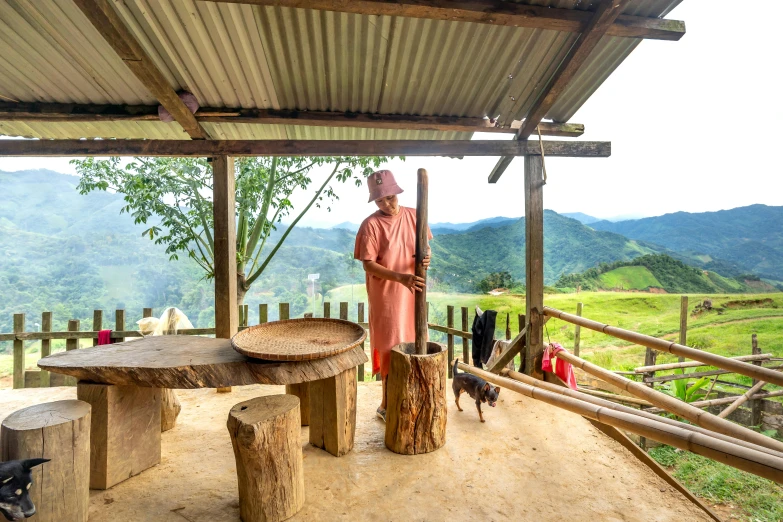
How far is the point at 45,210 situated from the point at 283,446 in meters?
18.6

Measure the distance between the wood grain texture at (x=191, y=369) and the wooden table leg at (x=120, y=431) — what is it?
0.10 m

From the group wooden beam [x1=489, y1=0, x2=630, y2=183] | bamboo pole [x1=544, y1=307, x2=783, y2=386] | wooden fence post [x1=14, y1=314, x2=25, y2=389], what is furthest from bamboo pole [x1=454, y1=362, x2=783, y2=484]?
wooden fence post [x1=14, y1=314, x2=25, y2=389]

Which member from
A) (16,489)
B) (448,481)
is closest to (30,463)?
(16,489)

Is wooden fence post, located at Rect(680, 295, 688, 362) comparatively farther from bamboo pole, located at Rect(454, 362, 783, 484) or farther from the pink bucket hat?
the pink bucket hat

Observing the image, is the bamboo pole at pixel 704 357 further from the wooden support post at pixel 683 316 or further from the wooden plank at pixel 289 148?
the wooden support post at pixel 683 316

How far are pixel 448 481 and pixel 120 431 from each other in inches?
71.8

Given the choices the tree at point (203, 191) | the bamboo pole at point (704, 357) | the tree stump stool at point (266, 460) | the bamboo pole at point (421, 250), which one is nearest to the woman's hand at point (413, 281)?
the bamboo pole at point (421, 250)

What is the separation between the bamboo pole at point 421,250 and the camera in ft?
7.37

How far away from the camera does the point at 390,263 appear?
2.49 m

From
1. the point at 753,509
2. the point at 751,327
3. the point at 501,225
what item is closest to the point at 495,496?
the point at 753,509

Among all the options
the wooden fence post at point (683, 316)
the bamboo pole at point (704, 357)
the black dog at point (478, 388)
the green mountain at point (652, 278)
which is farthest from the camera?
the green mountain at point (652, 278)

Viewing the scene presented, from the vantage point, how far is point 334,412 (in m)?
2.12

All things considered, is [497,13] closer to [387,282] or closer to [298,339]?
[387,282]

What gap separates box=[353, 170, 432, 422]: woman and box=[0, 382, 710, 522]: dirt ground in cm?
68
